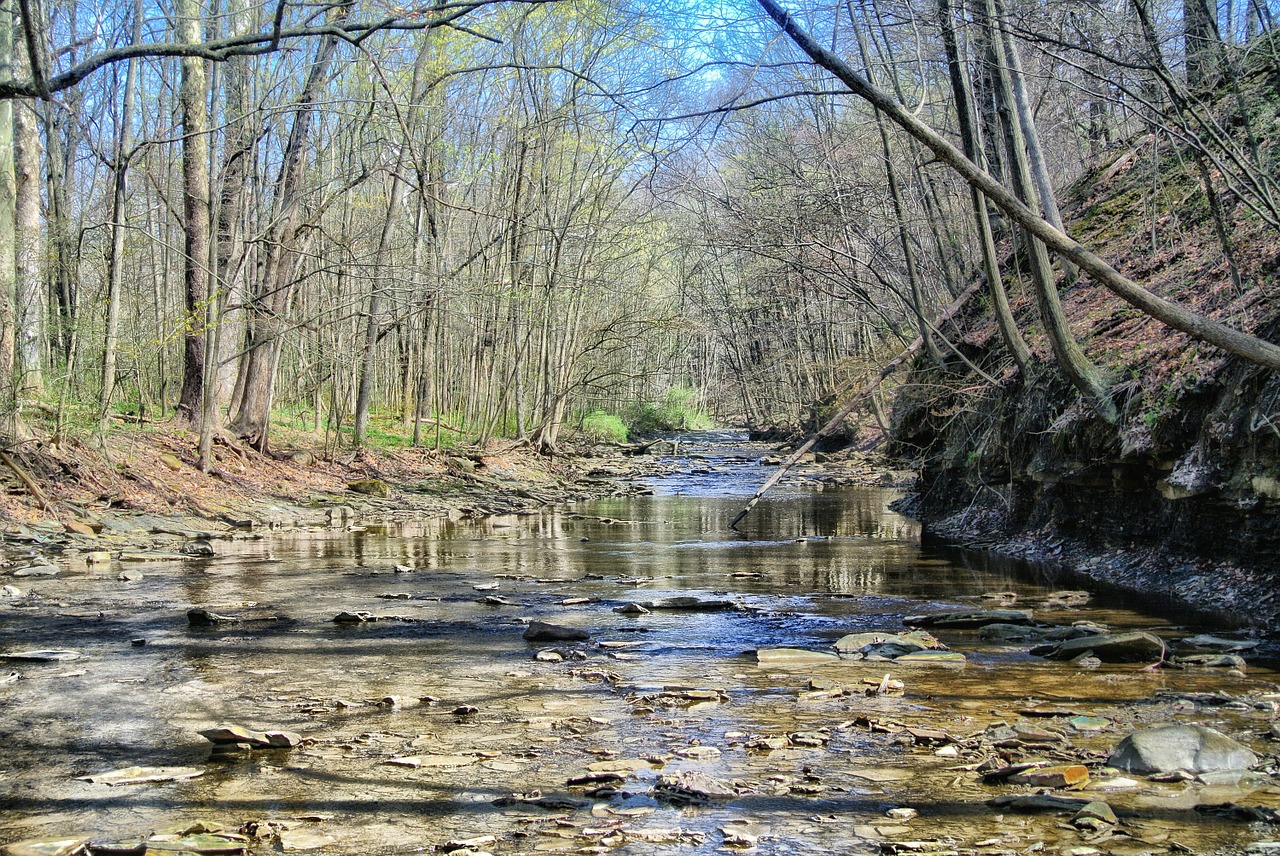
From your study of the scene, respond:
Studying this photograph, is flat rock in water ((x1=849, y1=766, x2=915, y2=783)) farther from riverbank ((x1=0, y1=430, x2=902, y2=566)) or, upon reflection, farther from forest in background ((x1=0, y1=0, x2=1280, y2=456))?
riverbank ((x1=0, y1=430, x2=902, y2=566))

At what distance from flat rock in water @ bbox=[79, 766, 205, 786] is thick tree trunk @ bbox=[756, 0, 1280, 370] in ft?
20.5

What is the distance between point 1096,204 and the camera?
17359 mm

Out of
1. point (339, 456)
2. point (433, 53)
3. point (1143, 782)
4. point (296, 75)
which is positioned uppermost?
point (433, 53)

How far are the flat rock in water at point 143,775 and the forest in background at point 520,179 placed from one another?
4.33 meters

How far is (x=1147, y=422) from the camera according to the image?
10.9 metres

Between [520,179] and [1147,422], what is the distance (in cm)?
1987

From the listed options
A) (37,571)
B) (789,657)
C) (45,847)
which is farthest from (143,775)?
(37,571)

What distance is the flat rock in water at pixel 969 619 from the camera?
9000mm

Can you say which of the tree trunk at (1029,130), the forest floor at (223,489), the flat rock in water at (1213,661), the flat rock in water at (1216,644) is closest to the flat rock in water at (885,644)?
the flat rock in water at (1213,661)

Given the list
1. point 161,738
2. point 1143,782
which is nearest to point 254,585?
point 161,738

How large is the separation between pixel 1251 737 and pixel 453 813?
13.7ft

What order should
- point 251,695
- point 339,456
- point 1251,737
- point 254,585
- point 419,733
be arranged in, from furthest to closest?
point 339,456 → point 254,585 → point 251,695 → point 419,733 → point 1251,737

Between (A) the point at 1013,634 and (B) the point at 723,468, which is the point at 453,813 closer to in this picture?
(A) the point at 1013,634

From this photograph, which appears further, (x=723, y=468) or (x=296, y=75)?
(x=723, y=468)
